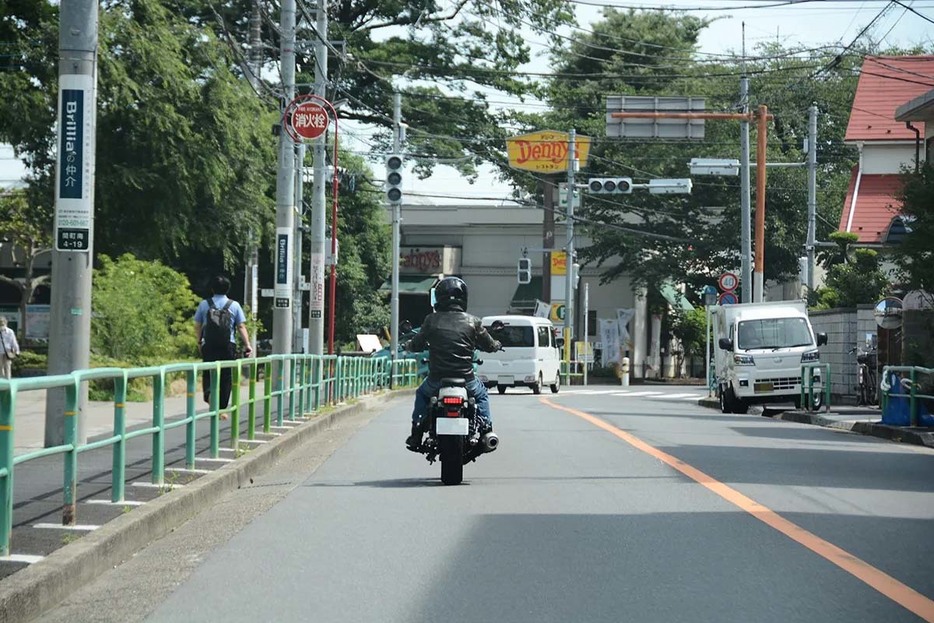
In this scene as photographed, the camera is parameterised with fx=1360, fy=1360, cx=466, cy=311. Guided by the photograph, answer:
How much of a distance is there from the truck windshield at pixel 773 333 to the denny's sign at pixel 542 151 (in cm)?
2041

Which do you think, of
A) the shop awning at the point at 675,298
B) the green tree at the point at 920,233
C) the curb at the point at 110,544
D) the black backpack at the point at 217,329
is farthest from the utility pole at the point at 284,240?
the shop awning at the point at 675,298

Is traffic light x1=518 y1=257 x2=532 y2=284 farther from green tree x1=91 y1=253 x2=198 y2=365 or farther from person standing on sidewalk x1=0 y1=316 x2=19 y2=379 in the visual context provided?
person standing on sidewalk x1=0 y1=316 x2=19 y2=379

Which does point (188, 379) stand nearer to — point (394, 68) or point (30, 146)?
Result: point (30, 146)

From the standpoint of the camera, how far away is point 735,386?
29000 mm

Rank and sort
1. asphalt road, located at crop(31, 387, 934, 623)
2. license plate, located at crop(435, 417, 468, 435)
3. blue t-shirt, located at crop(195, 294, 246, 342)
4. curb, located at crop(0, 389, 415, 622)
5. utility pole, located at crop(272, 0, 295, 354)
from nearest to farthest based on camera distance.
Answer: curb, located at crop(0, 389, 415, 622) < asphalt road, located at crop(31, 387, 934, 623) < license plate, located at crop(435, 417, 468, 435) < blue t-shirt, located at crop(195, 294, 246, 342) < utility pole, located at crop(272, 0, 295, 354)

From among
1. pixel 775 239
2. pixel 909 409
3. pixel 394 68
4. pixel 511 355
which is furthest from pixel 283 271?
pixel 775 239

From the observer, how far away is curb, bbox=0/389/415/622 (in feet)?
20.8

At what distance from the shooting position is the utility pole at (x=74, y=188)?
449 inches

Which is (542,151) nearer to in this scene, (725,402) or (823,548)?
(725,402)

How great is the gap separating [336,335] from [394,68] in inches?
641

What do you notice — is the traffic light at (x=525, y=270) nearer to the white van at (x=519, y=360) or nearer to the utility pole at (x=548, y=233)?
the utility pole at (x=548, y=233)

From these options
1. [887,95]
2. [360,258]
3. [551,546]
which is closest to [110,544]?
[551,546]

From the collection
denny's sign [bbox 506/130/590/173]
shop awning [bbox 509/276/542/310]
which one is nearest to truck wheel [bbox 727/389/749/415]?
denny's sign [bbox 506/130/590/173]

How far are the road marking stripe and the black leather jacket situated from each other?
232 centimetres
